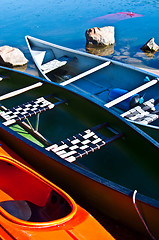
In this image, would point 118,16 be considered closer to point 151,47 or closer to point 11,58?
point 151,47

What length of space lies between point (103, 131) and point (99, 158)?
608 millimetres

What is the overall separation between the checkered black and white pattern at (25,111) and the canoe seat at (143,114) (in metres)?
1.94

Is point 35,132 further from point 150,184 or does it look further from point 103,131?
point 150,184

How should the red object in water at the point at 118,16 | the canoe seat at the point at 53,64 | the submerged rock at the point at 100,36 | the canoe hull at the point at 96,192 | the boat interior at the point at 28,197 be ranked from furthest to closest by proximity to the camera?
the red object in water at the point at 118,16 → the submerged rock at the point at 100,36 → the canoe seat at the point at 53,64 → the boat interior at the point at 28,197 → the canoe hull at the point at 96,192

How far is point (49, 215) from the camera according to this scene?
448cm

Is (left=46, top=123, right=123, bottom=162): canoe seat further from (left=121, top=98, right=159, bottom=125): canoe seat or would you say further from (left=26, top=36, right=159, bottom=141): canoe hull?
(left=26, top=36, right=159, bottom=141): canoe hull

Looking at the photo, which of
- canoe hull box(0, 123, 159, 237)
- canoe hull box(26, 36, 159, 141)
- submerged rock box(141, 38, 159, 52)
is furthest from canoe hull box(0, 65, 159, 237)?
submerged rock box(141, 38, 159, 52)

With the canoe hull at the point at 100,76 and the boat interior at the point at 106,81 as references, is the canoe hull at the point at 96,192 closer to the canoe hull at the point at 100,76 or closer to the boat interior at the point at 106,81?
the boat interior at the point at 106,81

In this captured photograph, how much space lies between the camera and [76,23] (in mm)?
19281

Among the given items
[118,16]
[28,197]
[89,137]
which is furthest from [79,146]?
[118,16]

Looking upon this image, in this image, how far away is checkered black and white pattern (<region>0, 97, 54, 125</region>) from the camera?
6305 millimetres

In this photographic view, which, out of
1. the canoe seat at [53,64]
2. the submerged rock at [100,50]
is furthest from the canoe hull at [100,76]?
the submerged rock at [100,50]

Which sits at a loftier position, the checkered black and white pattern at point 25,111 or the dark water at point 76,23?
the dark water at point 76,23

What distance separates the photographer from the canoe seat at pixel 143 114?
6462 mm
